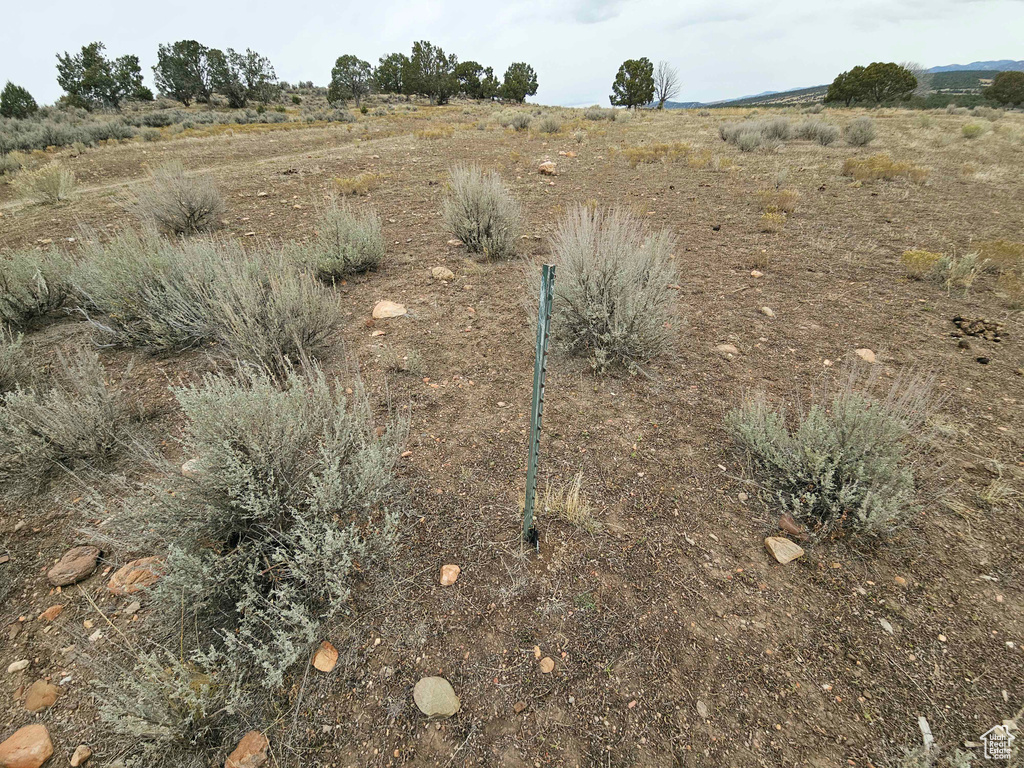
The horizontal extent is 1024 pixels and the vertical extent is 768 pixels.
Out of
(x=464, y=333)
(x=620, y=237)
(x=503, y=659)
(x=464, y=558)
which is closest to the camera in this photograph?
(x=503, y=659)

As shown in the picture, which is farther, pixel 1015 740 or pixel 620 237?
pixel 620 237

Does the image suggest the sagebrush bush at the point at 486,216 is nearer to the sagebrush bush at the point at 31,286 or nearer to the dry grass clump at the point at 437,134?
the sagebrush bush at the point at 31,286

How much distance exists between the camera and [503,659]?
5.65 feet

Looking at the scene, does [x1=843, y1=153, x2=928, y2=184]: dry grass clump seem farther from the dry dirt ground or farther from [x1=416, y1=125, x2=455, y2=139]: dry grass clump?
[x1=416, y1=125, x2=455, y2=139]: dry grass clump

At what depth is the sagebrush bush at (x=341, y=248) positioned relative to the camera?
15.5 feet

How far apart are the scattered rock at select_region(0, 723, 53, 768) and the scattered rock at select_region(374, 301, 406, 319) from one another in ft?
10.7

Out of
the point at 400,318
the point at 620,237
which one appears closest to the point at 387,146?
the point at 400,318

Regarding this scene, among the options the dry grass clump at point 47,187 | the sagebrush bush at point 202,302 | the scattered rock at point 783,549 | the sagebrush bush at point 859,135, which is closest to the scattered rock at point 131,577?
the sagebrush bush at point 202,302

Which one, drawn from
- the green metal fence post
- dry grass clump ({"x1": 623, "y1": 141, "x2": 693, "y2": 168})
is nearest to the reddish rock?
the green metal fence post

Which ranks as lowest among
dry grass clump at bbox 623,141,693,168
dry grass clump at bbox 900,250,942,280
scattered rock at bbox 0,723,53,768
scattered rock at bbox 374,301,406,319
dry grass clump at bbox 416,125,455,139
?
scattered rock at bbox 0,723,53,768

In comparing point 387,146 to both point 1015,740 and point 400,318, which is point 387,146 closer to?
point 400,318

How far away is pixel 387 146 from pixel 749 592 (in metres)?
14.6

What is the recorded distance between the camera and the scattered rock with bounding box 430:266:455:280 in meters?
4.92

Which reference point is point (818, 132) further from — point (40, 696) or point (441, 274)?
point (40, 696)
